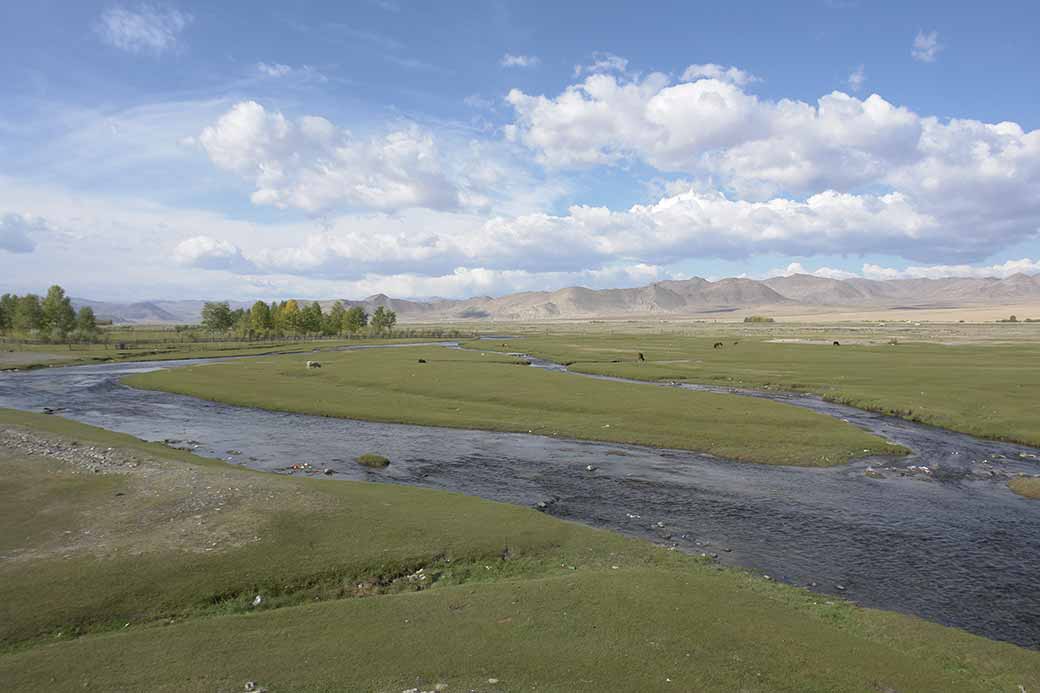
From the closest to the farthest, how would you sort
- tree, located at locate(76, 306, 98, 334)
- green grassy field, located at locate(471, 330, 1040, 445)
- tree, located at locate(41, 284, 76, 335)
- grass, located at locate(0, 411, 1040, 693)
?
grass, located at locate(0, 411, 1040, 693) → green grassy field, located at locate(471, 330, 1040, 445) → tree, located at locate(41, 284, 76, 335) → tree, located at locate(76, 306, 98, 334)

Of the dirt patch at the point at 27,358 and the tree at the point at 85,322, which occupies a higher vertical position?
the tree at the point at 85,322

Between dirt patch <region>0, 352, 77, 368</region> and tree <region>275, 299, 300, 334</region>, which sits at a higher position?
tree <region>275, 299, 300, 334</region>

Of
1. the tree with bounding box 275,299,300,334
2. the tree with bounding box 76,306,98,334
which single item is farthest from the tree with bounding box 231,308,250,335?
the tree with bounding box 76,306,98,334

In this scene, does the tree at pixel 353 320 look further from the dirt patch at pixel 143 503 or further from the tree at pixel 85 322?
the dirt patch at pixel 143 503

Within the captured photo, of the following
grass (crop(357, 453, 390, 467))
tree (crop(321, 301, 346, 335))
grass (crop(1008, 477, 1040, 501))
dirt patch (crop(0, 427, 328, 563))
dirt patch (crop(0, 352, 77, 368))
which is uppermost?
tree (crop(321, 301, 346, 335))

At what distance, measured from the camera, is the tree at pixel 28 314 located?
13512 centimetres

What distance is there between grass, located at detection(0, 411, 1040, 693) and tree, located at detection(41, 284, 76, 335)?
144m

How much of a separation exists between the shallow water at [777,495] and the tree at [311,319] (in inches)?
5140

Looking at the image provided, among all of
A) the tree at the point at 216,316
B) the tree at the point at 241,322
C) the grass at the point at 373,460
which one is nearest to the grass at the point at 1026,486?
the grass at the point at 373,460

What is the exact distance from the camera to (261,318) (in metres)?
163

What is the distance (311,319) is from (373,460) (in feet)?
507

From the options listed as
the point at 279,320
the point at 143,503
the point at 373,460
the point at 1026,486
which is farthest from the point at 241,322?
the point at 1026,486

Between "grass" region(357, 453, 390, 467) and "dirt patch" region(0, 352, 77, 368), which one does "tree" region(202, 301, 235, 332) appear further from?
"grass" region(357, 453, 390, 467)

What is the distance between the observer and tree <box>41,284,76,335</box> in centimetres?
13512
